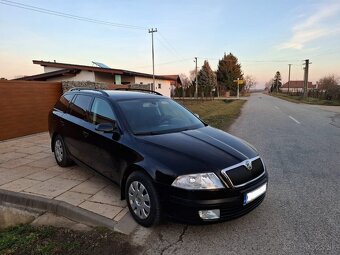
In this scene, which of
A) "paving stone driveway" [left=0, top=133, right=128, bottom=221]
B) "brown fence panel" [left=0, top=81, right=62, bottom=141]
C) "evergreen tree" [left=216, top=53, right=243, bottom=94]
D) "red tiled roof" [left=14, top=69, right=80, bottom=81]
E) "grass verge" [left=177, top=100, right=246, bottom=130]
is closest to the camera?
"paving stone driveway" [left=0, top=133, right=128, bottom=221]

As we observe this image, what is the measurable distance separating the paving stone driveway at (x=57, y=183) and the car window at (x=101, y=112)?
887 millimetres

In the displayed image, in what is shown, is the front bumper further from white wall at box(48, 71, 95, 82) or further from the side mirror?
white wall at box(48, 71, 95, 82)

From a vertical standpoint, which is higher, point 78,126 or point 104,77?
point 104,77

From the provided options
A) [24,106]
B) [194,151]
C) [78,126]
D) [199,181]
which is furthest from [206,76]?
[199,181]

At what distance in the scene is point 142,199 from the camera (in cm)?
343

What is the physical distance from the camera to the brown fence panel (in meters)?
8.71

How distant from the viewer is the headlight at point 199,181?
9.91 feet

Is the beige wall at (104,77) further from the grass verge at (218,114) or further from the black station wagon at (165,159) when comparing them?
the black station wagon at (165,159)

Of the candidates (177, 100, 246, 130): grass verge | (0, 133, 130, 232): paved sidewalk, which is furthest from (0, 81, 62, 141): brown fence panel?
(177, 100, 246, 130): grass verge

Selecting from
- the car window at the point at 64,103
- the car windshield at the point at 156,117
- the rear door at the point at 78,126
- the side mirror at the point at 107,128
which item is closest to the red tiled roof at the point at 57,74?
the car window at the point at 64,103

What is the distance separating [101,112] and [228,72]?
2666 inches

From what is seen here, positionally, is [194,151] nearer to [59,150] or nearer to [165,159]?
[165,159]

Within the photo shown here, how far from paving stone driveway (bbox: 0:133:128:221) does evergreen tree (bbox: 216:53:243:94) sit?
6457cm

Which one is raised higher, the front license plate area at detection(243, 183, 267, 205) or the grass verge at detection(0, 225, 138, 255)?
the front license plate area at detection(243, 183, 267, 205)
